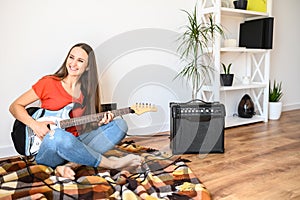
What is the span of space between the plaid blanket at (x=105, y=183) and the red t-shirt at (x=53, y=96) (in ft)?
1.06

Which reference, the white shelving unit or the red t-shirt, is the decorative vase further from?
the red t-shirt

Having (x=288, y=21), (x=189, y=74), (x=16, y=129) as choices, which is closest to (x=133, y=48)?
(x=189, y=74)

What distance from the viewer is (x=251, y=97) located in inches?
130

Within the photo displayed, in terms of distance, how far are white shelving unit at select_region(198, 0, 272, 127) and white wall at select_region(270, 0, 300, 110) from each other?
41 centimetres

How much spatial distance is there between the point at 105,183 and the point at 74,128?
1.44 feet

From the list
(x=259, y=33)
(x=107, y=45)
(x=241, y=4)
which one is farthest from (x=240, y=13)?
(x=107, y=45)

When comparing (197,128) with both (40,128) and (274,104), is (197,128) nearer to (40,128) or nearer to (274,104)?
(40,128)

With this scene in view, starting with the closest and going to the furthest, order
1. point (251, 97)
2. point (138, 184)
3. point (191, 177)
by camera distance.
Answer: point (138, 184) → point (191, 177) → point (251, 97)

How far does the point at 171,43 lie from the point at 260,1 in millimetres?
1110

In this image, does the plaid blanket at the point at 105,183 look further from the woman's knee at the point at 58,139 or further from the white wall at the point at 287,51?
the white wall at the point at 287,51

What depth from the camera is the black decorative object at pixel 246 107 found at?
3.04 metres

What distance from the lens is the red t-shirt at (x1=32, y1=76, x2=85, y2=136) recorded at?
1.69 m

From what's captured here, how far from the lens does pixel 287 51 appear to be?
144 inches

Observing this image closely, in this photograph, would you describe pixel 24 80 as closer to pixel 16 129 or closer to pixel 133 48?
pixel 16 129
